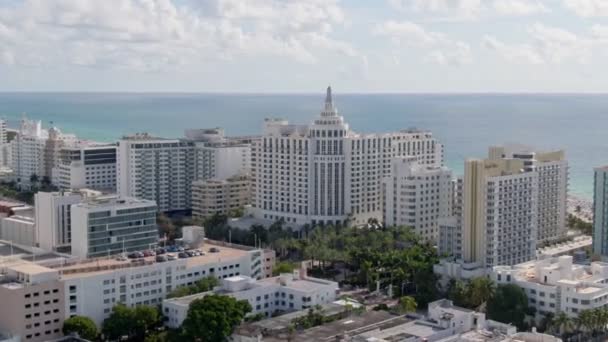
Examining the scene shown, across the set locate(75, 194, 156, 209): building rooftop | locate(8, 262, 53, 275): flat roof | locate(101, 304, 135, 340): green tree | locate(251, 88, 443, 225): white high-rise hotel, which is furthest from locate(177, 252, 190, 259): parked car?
locate(251, 88, 443, 225): white high-rise hotel

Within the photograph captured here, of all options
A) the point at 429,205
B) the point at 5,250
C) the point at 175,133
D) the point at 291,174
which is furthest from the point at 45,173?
the point at 175,133

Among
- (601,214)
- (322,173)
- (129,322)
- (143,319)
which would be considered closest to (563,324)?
(601,214)

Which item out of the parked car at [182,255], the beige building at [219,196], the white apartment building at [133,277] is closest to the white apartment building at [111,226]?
the white apartment building at [133,277]

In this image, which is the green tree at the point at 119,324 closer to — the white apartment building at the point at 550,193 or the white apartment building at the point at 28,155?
the white apartment building at the point at 550,193

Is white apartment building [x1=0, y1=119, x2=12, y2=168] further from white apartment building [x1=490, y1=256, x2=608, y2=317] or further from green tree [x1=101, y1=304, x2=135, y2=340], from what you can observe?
white apartment building [x1=490, y1=256, x2=608, y2=317]

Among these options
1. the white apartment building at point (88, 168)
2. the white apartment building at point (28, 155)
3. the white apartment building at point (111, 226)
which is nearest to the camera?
the white apartment building at point (111, 226)

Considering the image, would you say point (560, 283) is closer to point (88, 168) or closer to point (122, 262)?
point (122, 262)
